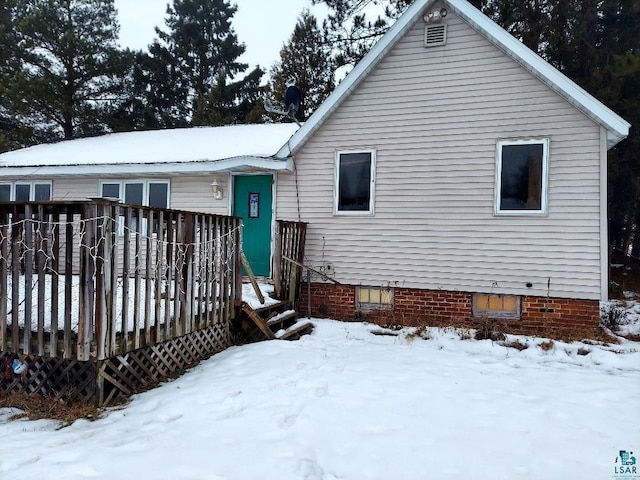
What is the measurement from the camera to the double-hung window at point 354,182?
793cm

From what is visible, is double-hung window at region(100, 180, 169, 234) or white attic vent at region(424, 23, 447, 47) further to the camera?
double-hung window at region(100, 180, 169, 234)

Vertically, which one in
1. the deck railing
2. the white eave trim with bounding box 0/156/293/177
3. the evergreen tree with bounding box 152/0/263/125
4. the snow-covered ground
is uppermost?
the evergreen tree with bounding box 152/0/263/125

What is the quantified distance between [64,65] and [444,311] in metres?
21.6

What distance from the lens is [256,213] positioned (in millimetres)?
8883

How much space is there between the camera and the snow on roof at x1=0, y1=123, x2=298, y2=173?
30.3 feet

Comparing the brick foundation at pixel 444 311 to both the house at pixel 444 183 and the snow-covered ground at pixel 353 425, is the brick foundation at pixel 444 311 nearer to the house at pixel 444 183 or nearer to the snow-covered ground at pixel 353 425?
the house at pixel 444 183

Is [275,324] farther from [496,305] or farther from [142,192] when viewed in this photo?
[142,192]

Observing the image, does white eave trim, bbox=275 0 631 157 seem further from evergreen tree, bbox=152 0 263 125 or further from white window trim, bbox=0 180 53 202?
evergreen tree, bbox=152 0 263 125

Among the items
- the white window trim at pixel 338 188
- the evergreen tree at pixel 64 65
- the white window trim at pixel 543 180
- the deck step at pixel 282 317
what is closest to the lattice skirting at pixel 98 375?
the deck step at pixel 282 317

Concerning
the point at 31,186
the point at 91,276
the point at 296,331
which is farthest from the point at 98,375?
the point at 31,186

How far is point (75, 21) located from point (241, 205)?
18.0 m

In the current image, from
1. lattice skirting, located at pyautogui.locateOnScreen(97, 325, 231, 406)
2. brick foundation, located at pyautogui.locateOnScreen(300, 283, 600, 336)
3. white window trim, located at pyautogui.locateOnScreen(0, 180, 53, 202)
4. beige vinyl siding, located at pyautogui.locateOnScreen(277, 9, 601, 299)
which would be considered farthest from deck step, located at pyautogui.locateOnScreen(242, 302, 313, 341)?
white window trim, located at pyautogui.locateOnScreen(0, 180, 53, 202)

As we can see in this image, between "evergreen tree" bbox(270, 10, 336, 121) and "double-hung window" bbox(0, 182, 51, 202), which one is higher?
"evergreen tree" bbox(270, 10, 336, 121)

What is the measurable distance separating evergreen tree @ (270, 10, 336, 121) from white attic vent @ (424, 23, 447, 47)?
9959 millimetres
